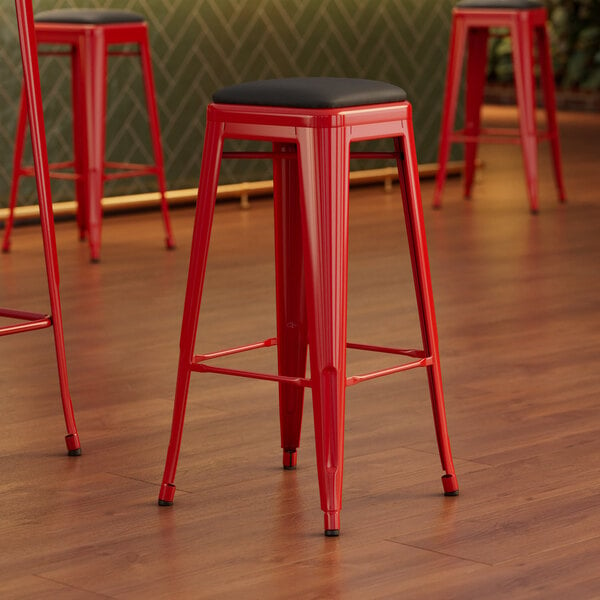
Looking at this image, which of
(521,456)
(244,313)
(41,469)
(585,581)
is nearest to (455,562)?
(585,581)

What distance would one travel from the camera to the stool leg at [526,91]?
5.15m

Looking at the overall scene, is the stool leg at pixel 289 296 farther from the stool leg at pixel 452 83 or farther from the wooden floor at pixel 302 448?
the stool leg at pixel 452 83

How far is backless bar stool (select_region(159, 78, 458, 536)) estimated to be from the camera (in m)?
2.02

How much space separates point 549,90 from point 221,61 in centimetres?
123

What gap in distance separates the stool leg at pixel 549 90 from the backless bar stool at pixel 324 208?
3288mm

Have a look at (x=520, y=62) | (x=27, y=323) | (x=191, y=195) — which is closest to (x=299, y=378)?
(x=27, y=323)

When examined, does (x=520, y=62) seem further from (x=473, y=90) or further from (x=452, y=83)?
(x=473, y=90)

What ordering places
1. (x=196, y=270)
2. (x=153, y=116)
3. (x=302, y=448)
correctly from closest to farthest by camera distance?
(x=196, y=270) → (x=302, y=448) → (x=153, y=116)

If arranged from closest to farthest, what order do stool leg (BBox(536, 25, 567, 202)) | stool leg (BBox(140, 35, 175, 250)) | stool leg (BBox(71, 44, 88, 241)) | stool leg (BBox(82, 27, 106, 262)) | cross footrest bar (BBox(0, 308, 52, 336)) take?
cross footrest bar (BBox(0, 308, 52, 336)), stool leg (BBox(82, 27, 106, 262)), stool leg (BBox(140, 35, 175, 250)), stool leg (BBox(71, 44, 88, 241)), stool leg (BBox(536, 25, 567, 202))

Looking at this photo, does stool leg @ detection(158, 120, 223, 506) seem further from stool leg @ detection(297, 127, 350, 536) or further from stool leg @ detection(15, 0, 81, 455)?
stool leg @ detection(15, 0, 81, 455)

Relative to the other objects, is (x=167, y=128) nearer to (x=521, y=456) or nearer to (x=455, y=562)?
(x=521, y=456)

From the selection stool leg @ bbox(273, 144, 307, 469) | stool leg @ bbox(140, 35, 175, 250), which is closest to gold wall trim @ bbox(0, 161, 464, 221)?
stool leg @ bbox(140, 35, 175, 250)

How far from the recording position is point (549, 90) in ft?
17.8

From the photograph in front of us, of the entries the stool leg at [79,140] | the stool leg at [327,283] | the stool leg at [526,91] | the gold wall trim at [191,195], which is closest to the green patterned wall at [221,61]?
the gold wall trim at [191,195]
